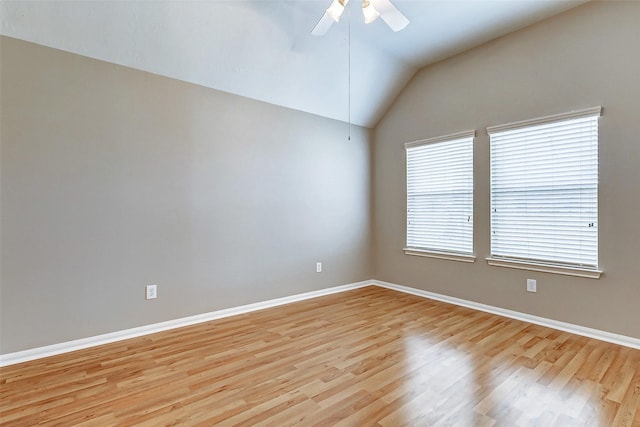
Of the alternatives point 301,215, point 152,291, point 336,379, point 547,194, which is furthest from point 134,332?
point 547,194

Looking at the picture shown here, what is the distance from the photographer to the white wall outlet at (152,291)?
2.95 metres

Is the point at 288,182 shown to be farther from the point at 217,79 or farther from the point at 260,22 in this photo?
the point at 260,22

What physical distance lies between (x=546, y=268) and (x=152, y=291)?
386 centimetres

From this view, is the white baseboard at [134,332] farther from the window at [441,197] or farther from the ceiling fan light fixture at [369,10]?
the ceiling fan light fixture at [369,10]

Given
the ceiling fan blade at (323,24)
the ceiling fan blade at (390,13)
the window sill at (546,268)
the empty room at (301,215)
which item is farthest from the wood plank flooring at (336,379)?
the ceiling fan blade at (323,24)

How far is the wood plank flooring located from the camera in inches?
68.8

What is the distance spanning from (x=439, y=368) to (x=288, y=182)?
2.58 meters

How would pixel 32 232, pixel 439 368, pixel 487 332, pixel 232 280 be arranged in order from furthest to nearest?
pixel 232 280 → pixel 487 332 → pixel 32 232 → pixel 439 368

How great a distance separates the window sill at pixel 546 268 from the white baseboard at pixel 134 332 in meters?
2.22

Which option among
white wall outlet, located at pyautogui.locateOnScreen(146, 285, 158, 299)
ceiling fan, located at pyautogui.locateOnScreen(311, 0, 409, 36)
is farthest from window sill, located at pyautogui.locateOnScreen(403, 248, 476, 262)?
white wall outlet, located at pyautogui.locateOnScreen(146, 285, 158, 299)

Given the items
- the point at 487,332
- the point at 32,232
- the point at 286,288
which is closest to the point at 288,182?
the point at 286,288

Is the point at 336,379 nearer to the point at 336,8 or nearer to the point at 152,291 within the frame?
the point at 152,291

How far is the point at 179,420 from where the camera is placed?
171 centimetres

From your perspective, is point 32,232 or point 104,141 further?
point 104,141
